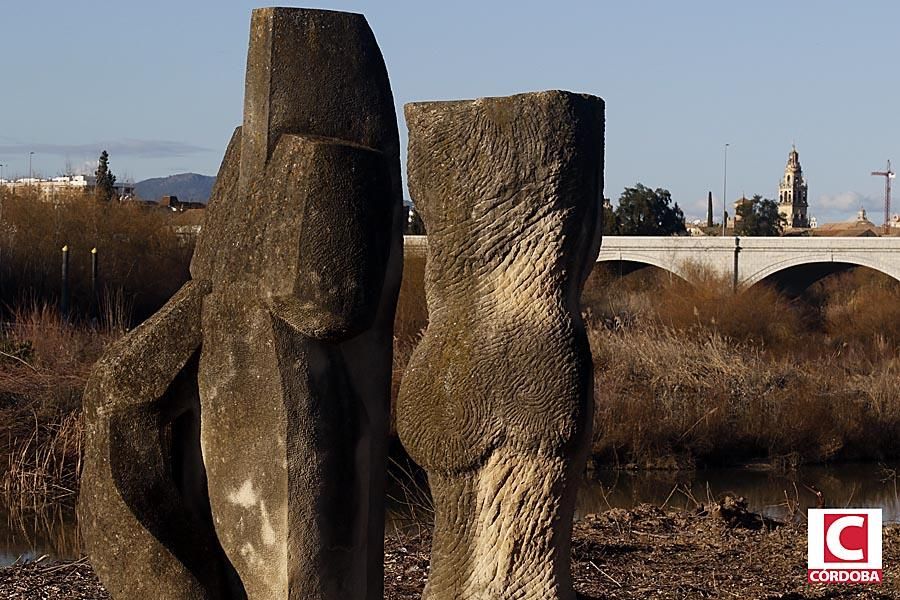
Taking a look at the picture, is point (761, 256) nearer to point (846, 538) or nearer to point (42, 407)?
point (42, 407)

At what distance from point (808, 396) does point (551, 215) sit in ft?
53.2

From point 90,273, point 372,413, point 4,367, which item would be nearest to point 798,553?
point 372,413

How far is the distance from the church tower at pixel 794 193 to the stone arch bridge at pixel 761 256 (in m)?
61.8

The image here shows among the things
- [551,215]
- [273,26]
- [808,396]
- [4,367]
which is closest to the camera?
[551,215]

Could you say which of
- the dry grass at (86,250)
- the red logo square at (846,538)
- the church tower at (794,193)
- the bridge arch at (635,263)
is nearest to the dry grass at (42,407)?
the red logo square at (846,538)

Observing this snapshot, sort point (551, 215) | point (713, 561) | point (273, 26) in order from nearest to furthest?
1. point (551, 215)
2. point (273, 26)
3. point (713, 561)

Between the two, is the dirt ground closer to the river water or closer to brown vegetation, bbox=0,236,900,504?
the river water

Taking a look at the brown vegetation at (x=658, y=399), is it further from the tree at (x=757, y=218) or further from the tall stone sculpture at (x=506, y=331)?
the tree at (x=757, y=218)

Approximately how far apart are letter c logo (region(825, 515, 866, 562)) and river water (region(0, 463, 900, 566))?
3.58 metres

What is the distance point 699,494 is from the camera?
15891mm

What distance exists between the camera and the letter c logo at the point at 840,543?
26.5 ft

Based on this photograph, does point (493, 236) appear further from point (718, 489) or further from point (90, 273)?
point (90, 273)

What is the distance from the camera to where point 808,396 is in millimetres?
19453

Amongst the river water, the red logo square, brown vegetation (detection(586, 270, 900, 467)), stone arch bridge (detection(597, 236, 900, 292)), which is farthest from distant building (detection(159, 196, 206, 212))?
the red logo square
